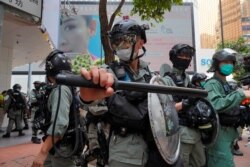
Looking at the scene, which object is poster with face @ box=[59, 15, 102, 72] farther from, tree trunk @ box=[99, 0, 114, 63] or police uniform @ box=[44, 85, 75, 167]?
police uniform @ box=[44, 85, 75, 167]

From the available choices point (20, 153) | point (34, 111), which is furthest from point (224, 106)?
point (20, 153)

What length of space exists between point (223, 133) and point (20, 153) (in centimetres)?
557

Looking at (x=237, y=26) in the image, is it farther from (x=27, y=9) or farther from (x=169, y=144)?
(x=169, y=144)

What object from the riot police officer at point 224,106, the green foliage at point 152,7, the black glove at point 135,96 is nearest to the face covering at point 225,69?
the riot police officer at point 224,106

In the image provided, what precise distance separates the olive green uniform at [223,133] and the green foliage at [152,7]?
143 inches

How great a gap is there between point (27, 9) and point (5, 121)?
6.70 m

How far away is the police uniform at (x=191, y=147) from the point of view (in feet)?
9.01

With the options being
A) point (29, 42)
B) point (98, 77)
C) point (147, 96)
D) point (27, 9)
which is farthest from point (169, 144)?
point (29, 42)

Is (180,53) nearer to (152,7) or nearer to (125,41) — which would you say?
(125,41)

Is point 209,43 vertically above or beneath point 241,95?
above

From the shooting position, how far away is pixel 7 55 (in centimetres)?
1113

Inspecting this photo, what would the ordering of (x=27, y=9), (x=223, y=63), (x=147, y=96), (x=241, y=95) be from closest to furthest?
(x=147, y=96)
(x=241, y=95)
(x=223, y=63)
(x=27, y=9)

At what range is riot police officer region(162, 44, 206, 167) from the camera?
9.04 ft

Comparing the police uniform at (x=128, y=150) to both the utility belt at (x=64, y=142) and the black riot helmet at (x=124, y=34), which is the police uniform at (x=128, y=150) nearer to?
the black riot helmet at (x=124, y=34)
